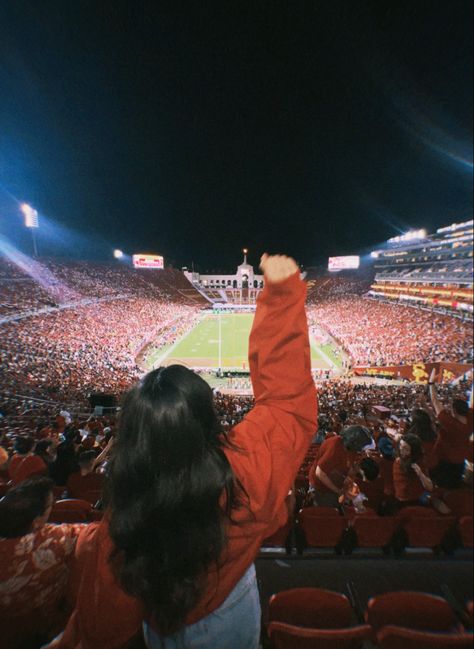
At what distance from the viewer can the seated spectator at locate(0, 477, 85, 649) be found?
1.77 metres

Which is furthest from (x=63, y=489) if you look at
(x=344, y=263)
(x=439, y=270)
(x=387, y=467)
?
(x=344, y=263)

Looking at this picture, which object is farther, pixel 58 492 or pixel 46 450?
pixel 46 450

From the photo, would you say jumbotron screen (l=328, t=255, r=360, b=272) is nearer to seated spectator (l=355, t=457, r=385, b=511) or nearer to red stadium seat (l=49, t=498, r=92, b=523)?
seated spectator (l=355, t=457, r=385, b=511)

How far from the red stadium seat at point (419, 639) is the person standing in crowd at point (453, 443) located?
1137 millimetres

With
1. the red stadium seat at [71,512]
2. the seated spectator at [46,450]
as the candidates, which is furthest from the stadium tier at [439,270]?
the seated spectator at [46,450]

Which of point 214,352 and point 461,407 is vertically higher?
point 461,407

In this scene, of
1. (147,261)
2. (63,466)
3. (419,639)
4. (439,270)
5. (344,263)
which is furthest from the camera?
(147,261)

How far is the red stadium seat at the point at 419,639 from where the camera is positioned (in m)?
1.54

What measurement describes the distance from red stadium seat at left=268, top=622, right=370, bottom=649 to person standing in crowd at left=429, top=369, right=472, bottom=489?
1.42 m

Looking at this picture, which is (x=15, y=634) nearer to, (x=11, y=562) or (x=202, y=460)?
(x=11, y=562)

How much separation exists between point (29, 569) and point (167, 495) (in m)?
1.50

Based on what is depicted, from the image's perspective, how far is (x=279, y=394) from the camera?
1287 mm

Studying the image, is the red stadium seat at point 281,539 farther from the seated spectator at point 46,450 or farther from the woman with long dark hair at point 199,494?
the seated spectator at point 46,450

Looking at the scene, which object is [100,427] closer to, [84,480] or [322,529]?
[84,480]
